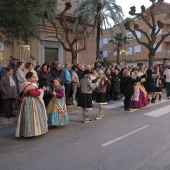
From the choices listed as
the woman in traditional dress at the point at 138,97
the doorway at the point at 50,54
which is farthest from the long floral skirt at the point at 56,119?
the doorway at the point at 50,54

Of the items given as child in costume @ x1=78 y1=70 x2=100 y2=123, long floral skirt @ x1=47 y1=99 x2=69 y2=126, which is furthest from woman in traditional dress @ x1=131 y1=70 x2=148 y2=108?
long floral skirt @ x1=47 y1=99 x2=69 y2=126

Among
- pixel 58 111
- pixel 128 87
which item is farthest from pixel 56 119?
pixel 128 87

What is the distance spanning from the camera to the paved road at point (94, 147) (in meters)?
4.45

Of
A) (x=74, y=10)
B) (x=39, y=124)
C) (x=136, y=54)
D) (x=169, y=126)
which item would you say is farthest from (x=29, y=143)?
(x=136, y=54)

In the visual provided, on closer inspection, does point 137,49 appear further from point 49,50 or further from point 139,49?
point 49,50

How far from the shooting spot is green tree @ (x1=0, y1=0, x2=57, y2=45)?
7968mm

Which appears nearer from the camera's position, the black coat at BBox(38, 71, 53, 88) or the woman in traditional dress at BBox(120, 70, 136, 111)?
the black coat at BBox(38, 71, 53, 88)

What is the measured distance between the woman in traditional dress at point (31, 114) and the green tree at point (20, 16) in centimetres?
295

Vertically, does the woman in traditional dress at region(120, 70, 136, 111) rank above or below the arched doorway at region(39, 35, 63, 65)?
below

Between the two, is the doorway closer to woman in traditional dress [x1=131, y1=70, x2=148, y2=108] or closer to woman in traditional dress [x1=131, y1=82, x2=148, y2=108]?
woman in traditional dress [x1=131, y1=70, x2=148, y2=108]

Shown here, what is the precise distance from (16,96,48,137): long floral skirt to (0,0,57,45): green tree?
341 cm

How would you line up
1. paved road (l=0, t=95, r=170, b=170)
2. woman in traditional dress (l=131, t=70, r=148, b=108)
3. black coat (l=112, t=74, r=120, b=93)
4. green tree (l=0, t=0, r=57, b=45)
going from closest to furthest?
paved road (l=0, t=95, r=170, b=170) → green tree (l=0, t=0, r=57, b=45) → woman in traditional dress (l=131, t=70, r=148, b=108) → black coat (l=112, t=74, r=120, b=93)

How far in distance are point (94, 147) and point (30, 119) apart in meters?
1.74

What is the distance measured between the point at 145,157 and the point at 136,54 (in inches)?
1889
